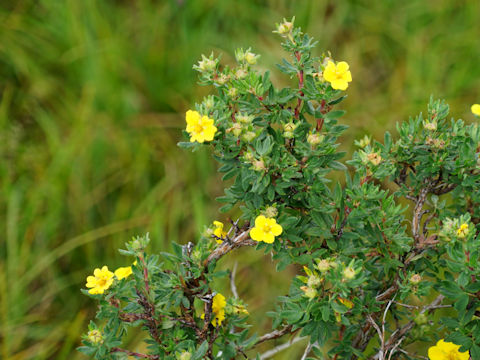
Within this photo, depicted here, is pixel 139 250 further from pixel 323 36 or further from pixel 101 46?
pixel 323 36

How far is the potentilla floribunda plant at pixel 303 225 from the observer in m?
0.87

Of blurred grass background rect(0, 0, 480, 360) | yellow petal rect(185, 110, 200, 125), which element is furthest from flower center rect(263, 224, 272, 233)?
blurred grass background rect(0, 0, 480, 360)

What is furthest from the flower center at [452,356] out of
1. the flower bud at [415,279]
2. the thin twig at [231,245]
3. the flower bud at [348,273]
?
the thin twig at [231,245]

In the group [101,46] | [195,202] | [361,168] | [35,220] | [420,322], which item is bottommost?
[420,322]

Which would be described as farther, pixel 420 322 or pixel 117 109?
pixel 117 109

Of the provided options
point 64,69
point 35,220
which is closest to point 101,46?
point 64,69

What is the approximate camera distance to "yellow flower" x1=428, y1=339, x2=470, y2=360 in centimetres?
95

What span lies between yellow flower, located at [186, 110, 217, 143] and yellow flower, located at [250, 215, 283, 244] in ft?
0.51

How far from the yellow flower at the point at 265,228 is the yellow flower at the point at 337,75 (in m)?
0.25

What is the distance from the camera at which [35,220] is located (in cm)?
188

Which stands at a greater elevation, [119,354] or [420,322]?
[119,354]

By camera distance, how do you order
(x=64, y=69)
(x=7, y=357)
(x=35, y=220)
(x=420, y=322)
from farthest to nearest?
(x=64, y=69), (x=35, y=220), (x=7, y=357), (x=420, y=322)

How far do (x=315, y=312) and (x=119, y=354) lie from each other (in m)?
0.36

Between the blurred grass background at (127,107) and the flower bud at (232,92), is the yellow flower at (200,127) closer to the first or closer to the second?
the flower bud at (232,92)
